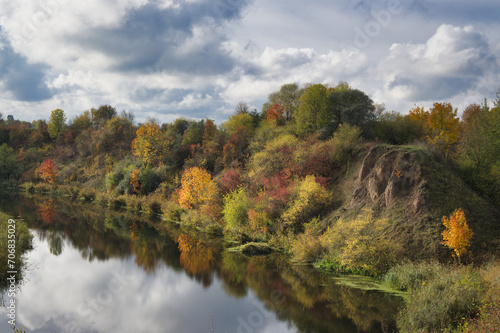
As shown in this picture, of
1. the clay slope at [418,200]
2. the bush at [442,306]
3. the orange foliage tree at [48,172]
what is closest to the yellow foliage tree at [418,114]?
the clay slope at [418,200]

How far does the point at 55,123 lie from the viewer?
86.9 metres

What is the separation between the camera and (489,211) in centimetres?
2136

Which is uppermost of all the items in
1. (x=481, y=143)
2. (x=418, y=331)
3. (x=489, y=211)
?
(x=481, y=143)

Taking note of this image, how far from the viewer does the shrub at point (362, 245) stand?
18844 millimetres

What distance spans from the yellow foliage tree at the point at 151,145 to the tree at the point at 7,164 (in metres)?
35.2

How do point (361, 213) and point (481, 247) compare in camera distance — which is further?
point (361, 213)

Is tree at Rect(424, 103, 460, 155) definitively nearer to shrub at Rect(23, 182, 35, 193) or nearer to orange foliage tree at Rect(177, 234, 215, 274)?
orange foliage tree at Rect(177, 234, 215, 274)

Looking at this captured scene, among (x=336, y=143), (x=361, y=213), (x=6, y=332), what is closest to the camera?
(x=6, y=332)

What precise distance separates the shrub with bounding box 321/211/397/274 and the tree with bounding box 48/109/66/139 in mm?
85793

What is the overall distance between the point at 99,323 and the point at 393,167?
20.0 metres

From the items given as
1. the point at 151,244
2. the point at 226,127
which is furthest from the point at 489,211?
the point at 226,127

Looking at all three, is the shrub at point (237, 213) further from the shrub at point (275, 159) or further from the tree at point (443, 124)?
the tree at point (443, 124)

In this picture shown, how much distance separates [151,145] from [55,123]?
4826 centimetres

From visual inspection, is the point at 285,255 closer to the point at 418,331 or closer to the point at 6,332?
the point at 418,331
